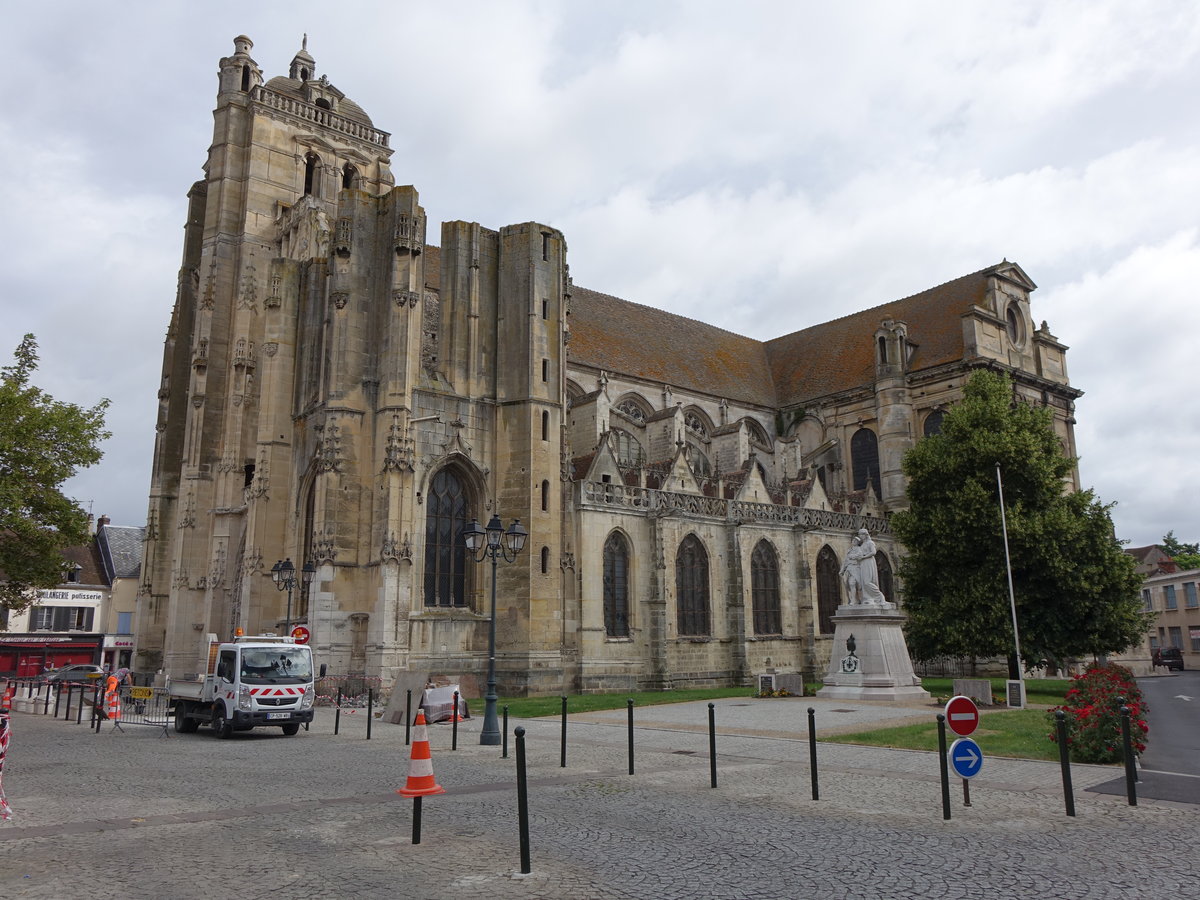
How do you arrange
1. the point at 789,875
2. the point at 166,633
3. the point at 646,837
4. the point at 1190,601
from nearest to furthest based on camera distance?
the point at 789,875
the point at 646,837
the point at 166,633
the point at 1190,601

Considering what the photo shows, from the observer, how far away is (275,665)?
58.0ft

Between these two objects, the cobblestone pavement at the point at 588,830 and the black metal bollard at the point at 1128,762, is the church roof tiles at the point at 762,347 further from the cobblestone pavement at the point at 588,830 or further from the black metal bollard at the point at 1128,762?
the black metal bollard at the point at 1128,762

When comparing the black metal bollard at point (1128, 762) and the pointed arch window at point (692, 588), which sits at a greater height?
the pointed arch window at point (692, 588)

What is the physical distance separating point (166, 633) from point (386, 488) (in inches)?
561

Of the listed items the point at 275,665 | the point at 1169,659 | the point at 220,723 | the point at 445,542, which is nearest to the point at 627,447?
the point at 445,542

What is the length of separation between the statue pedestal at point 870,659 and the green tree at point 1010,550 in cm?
511

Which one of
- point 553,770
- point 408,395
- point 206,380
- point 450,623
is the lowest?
point 553,770

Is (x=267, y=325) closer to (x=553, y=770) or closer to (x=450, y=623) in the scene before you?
(x=450, y=623)

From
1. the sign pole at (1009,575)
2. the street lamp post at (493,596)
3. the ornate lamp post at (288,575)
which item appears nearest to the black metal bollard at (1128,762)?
the street lamp post at (493,596)

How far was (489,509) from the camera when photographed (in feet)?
93.0

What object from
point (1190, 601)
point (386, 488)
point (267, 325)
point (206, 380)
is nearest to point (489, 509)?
point (386, 488)

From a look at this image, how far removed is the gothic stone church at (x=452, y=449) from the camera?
26.9 meters

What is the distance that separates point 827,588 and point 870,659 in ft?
47.8

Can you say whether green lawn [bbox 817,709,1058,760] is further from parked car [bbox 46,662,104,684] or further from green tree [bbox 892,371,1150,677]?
parked car [bbox 46,662,104,684]
